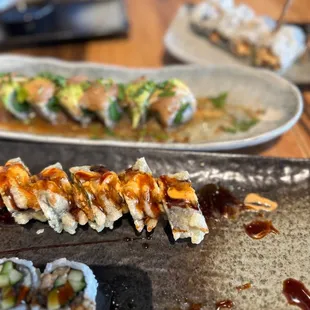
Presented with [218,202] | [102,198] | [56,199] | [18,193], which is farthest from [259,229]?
[18,193]

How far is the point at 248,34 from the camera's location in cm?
447

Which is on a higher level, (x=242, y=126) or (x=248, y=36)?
(x=248, y=36)

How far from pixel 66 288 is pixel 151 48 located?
3741mm

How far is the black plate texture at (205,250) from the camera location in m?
2.49

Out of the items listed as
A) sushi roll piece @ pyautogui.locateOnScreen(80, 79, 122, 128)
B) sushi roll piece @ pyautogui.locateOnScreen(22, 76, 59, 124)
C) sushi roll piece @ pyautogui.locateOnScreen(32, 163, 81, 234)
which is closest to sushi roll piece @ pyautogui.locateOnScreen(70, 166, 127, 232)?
sushi roll piece @ pyautogui.locateOnScreen(32, 163, 81, 234)

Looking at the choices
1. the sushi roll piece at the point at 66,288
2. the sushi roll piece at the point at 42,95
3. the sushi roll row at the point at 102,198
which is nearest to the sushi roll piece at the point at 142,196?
the sushi roll row at the point at 102,198

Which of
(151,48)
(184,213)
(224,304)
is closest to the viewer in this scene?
(224,304)

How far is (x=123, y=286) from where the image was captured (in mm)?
2551

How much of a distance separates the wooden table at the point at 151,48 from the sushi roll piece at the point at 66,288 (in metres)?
1.98

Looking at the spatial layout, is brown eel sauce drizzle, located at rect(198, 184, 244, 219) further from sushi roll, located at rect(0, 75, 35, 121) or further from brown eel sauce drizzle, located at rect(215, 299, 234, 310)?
sushi roll, located at rect(0, 75, 35, 121)

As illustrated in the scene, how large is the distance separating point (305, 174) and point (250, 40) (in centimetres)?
206

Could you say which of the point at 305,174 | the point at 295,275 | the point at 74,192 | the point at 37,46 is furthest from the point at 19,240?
the point at 37,46

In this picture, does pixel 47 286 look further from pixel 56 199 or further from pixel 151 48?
pixel 151 48

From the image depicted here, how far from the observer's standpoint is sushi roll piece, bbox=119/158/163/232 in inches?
103
